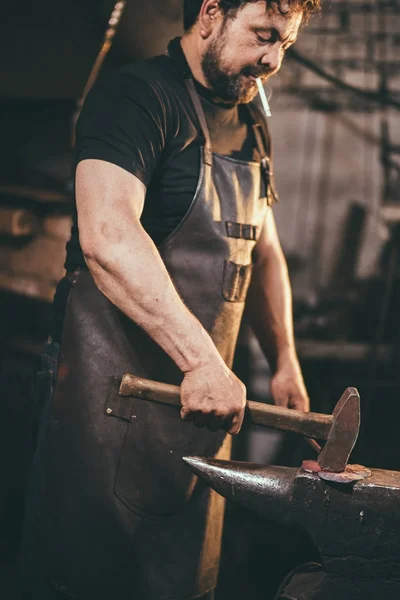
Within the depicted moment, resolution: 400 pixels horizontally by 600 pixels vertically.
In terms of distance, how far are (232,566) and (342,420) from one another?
252 cm

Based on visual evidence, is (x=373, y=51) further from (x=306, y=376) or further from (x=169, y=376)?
(x=169, y=376)

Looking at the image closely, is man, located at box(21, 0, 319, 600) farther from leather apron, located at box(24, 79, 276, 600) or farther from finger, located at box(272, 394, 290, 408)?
finger, located at box(272, 394, 290, 408)

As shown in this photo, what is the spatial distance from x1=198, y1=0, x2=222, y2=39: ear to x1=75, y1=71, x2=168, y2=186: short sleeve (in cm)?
27

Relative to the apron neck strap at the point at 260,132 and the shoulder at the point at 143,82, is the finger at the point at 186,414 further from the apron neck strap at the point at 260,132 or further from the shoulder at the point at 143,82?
the apron neck strap at the point at 260,132

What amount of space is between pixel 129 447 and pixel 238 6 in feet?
4.47

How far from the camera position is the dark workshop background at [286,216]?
2.88 meters

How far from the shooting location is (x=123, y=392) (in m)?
1.64

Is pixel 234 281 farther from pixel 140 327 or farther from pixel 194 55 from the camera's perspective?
pixel 194 55

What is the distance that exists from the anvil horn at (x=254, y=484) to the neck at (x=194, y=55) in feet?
3.95

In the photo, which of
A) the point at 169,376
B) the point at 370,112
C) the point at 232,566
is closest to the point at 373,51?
the point at 370,112

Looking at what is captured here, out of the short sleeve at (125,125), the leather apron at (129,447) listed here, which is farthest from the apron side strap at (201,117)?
the short sleeve at (125,125)

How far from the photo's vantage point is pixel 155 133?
1.74 meters

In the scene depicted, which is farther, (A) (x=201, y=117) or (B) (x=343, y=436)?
(A) (x=201, y=117)

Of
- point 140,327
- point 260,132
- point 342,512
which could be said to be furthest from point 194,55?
point 342,512
